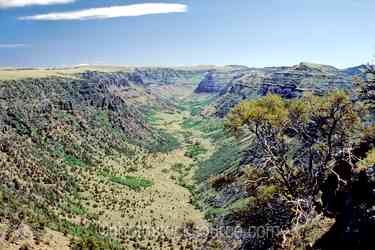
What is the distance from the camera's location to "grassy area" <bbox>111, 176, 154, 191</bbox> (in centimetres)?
16162

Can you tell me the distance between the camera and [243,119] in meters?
35.2

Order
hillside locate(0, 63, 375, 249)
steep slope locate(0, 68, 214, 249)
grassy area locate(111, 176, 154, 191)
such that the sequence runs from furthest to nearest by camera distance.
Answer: grassy area locate(111, 176, 154, 191), steep slope locate(0, 68, 214, 249), hillside locate(0, 63, 375, 249)

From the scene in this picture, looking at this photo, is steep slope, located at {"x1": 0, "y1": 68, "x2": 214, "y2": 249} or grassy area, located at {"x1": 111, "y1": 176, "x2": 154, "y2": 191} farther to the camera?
grassy area, located at {"x1": 111, "y1": 176, "x2": 154, "y2": 191}

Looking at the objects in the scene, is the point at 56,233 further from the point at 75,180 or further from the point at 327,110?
the point at 75,180

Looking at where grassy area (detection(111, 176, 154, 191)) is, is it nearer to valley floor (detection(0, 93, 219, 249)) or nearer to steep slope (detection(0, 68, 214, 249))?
steep slope (detection(0, 68, 214, 249))

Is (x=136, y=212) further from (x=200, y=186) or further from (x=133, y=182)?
(x=200, y=186)

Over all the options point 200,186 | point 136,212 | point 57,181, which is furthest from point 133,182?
point 57,181

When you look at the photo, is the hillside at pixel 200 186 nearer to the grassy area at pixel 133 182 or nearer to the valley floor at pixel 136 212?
the valley floor at pixel 136 212

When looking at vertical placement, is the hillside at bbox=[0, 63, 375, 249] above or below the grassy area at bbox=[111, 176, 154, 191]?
above

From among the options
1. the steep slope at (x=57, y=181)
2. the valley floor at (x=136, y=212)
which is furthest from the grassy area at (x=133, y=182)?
the valley floor at (x=136, y=212)

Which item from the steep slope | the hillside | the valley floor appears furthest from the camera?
the valley floor

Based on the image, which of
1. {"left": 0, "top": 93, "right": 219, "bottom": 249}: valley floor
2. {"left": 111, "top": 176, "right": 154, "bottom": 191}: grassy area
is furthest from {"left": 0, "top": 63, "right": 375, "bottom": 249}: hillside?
{"left": 111, "top": 176, "right": 154, "bottom": 191}: grassy area

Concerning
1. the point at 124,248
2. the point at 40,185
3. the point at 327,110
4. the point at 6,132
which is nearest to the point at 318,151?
the point at 327,110

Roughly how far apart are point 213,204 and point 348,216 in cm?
11054
